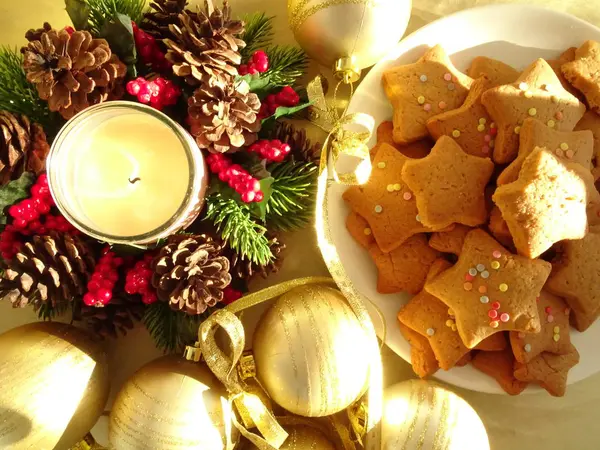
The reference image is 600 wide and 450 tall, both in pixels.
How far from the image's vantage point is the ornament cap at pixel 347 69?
0.75 m

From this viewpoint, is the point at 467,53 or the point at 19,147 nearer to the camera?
the point at 19,147

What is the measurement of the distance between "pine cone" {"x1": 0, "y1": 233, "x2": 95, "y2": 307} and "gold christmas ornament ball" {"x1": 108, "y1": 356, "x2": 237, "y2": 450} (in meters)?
0.15

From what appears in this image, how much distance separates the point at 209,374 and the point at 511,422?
1.63ft

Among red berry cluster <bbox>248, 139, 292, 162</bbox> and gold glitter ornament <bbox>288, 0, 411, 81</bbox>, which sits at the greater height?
gold glitter ornament <bbox>288, 0, 411, 81</bbox>

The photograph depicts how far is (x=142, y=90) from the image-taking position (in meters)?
0.65

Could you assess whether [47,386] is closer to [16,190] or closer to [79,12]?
[16,190]

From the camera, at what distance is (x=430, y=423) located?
2.24 feet

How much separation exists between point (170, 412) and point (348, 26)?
0.55 m

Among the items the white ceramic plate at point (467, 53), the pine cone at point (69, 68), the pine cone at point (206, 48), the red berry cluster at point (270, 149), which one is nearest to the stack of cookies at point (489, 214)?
the white ceramic plate at point (467, 53)

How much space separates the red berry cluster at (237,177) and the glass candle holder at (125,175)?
3 cm

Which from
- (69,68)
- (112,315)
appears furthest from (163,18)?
(112,315)

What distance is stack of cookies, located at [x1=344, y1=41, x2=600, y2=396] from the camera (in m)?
0.72

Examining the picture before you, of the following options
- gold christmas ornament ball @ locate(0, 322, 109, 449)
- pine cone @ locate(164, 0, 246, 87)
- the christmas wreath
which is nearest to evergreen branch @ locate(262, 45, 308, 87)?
the christmas wreath

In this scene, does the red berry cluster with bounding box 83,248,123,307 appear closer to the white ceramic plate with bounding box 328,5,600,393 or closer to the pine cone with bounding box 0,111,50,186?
the pine cone with bounding box 0,111,50,186
